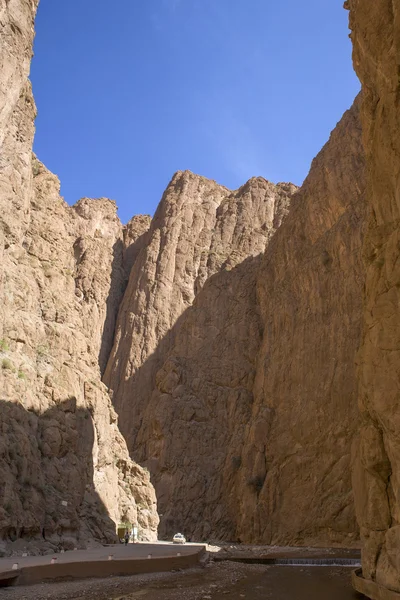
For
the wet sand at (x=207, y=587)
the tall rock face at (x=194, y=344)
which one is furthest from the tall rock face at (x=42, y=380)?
the tall rock face at (x=194, y=344)

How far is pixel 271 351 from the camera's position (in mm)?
55219

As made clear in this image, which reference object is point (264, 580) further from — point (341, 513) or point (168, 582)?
point (341, 513)

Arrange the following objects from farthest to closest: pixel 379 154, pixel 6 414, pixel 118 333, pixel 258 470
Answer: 1. pixel 118 333
2. pixel 258 470
3. pixel 6 414
4. pixel 379 154

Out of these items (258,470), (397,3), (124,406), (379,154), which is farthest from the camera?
(124,406)

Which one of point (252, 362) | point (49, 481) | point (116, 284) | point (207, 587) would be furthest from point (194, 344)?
point (207, 587)

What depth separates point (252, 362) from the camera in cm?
6006

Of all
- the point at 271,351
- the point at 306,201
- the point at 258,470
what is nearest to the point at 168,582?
the point at 258,470

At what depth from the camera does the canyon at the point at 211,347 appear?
1596 centimetres

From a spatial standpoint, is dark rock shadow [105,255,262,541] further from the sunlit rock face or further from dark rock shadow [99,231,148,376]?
dark rock shadow [99,231,148,376]

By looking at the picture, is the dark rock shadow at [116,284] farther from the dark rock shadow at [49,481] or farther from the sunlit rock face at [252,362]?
the dark rock shadow at [49,481]

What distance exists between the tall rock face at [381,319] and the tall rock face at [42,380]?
12.6m

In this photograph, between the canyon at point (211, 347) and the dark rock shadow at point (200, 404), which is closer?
the canyon at point (211, 347)

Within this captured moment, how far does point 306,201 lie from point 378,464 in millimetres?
45649

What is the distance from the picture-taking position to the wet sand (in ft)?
51.8
